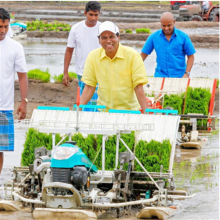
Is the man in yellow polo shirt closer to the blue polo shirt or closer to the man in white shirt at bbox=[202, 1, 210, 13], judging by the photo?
the blue polo shirt

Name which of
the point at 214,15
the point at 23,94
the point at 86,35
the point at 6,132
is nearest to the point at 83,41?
the point at 86,35

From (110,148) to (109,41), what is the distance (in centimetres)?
116

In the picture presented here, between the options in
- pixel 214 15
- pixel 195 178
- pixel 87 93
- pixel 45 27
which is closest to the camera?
pixel 87 93

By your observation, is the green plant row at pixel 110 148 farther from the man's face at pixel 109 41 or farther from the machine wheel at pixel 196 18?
the machine wheel at pixel 196 18

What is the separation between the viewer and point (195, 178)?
9.35 metres

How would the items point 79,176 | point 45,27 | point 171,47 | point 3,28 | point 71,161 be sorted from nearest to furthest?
point 79,176 < point 71,161 < point 3,28 < point 171,47 < point 45,27

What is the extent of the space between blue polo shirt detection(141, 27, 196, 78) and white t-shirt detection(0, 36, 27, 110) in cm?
448

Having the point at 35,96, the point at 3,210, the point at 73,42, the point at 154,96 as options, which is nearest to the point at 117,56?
the point at 3,210

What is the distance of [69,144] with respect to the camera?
698 cm

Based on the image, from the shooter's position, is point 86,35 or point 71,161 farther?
point 86,35

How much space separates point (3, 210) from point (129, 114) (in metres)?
1.59

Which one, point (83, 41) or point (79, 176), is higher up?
point (83, 41)

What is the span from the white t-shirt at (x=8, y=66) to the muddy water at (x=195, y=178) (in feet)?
3.43

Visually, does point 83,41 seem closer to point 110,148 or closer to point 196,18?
point 110,148
